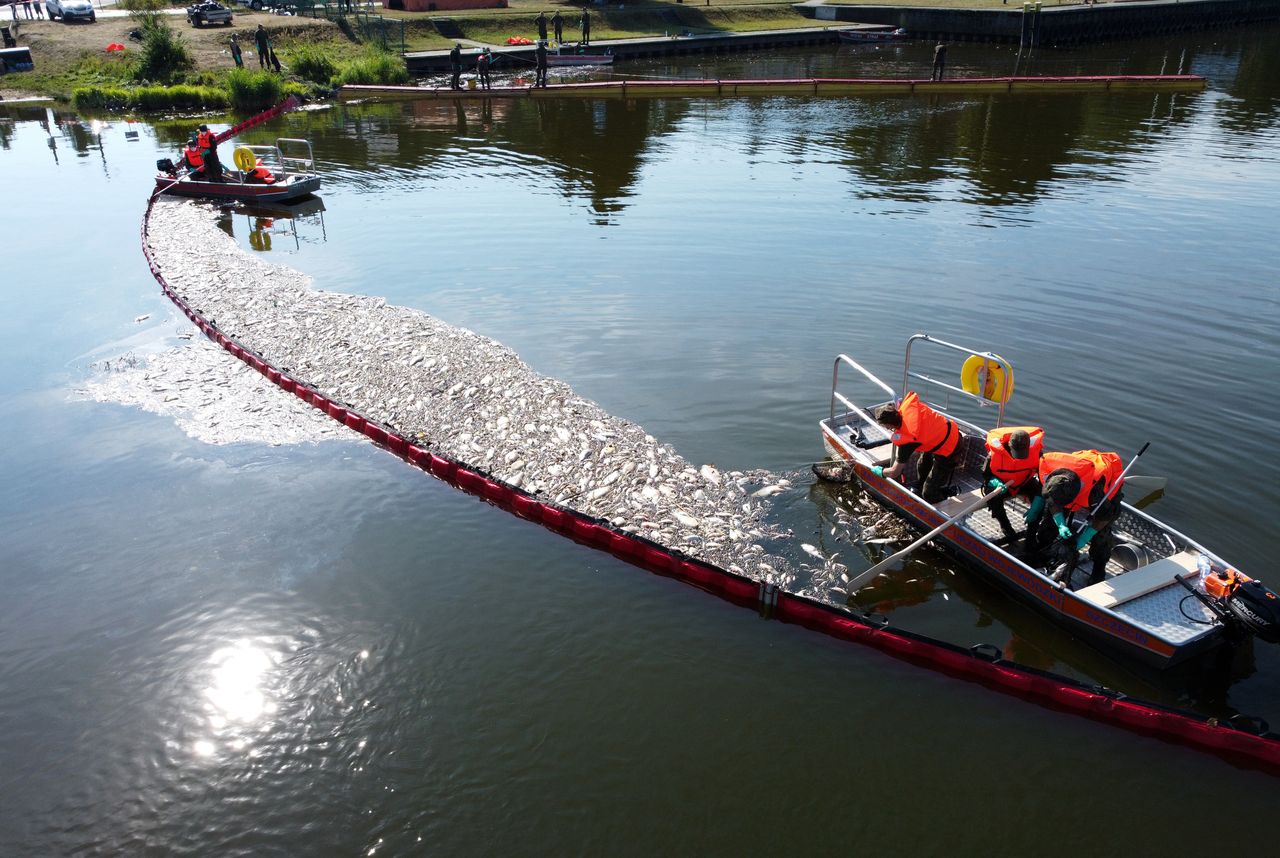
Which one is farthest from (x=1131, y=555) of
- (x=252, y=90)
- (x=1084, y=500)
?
(x=252, y=90)

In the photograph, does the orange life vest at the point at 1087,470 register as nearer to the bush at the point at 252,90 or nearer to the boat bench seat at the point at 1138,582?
the boat bench seat at the point at 1138,582

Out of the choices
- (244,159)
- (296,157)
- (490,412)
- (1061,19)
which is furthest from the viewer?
(1061,19)

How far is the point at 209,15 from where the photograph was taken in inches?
2576

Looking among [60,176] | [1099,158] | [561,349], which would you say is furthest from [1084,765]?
[60,176]

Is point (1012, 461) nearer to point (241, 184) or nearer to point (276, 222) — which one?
point (276, 222)

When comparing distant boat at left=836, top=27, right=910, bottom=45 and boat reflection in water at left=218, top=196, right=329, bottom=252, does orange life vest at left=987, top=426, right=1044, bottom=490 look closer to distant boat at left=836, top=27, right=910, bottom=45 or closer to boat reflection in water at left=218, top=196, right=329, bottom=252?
boat reflection in water at left=218, top=196, right=329, bottom=252

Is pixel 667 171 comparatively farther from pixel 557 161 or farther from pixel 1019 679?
pixel 1019 679

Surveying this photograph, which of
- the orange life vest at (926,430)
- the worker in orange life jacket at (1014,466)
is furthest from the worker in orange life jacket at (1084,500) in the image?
the orange life vest at (926,430)

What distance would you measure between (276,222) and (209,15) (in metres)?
45.0

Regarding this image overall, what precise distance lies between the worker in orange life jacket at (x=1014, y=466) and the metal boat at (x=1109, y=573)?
1.13 ft

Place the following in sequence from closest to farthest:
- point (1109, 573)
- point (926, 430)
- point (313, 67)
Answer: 1. point (1109, 573)
2. point (926, 430)
3. point (313, 67)

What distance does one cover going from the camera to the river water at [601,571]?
9.89m

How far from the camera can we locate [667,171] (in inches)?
1462

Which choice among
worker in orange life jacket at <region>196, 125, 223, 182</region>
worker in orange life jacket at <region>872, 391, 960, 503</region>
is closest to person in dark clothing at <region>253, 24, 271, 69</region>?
worker in orange life jacket at <region>196, 125, 223, 182</region>
